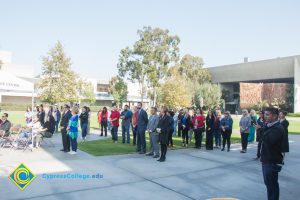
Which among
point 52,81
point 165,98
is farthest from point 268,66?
point 52,81

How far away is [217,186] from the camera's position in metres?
6.61

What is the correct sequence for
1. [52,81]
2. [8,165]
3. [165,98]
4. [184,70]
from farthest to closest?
[184,70] < [165,98] < [52,81] < [8,165]

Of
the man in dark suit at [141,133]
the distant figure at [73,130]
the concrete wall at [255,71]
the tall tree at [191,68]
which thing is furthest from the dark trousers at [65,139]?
the tall tree at [191,68]

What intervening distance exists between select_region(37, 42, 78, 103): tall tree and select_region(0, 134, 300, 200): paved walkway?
60.2 feet

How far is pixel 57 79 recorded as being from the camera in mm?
29094

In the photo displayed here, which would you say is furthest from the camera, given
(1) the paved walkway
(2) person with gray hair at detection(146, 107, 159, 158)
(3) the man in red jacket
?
(3) the man in red jacket

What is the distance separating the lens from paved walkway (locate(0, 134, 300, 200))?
583 cm

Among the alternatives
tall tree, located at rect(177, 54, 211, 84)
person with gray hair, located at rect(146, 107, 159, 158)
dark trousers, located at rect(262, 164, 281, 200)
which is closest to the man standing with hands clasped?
dark trousers, located at rect(262, 164, 281, 200)

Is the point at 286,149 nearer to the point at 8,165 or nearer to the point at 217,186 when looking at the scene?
the point at 217,186

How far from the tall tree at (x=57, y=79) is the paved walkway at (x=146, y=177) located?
18334 millimetres

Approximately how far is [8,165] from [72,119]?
109 inches

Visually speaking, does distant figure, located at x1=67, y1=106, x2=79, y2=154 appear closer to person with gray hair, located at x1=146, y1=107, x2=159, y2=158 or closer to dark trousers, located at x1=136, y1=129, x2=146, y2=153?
dark trousers, located at x1=136, y1=129, x2=146, y2=153

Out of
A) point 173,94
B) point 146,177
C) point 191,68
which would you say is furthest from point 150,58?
point 146,177

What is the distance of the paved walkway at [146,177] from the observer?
5.83 meters
